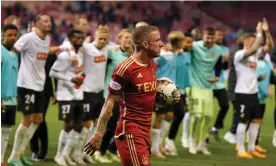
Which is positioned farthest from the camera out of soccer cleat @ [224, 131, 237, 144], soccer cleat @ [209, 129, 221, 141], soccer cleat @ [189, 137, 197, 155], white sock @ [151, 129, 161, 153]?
soccer cleat @ [209, 129, 221, 141]

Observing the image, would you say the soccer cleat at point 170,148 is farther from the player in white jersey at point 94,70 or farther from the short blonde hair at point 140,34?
the short blonde hair at point 140,34

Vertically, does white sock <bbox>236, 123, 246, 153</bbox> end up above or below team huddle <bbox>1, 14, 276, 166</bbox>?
below

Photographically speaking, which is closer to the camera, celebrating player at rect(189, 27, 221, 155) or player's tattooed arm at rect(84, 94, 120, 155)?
player's tattooed arm at rect(84, 94, 120, 155)

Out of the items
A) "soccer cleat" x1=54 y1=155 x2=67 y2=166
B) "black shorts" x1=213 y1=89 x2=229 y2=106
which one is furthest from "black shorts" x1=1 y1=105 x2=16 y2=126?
"black shorts" x1=213 y1=89 x2=229 y2=106

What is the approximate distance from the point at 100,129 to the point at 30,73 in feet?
12.8

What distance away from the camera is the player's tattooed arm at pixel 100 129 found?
7000mm

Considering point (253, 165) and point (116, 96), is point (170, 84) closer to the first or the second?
point (116, 96)

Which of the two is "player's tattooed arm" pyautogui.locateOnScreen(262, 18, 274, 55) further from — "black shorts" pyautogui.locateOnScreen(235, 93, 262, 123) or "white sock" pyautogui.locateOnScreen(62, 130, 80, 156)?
"white sock" pyautogui.locateOnScreen(62, 130, 80, 156)

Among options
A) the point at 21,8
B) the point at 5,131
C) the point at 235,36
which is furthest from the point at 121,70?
the point at 235,36

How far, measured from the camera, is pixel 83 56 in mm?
11703

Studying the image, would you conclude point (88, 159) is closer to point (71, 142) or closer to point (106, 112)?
point (71, 142)

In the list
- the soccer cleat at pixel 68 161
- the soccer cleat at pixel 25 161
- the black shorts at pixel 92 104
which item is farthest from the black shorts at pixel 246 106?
the soccer cleat at pixel 25 161

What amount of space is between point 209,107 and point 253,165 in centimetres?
167

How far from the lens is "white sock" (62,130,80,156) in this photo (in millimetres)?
11422
